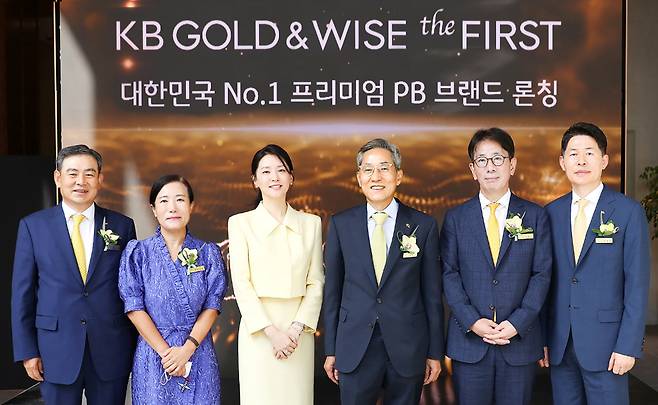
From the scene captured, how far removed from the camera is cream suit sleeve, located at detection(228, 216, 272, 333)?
3.44 m

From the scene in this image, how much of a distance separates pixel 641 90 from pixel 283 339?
22.7 ft

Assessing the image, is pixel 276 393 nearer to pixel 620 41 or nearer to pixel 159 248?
pixel 159 248

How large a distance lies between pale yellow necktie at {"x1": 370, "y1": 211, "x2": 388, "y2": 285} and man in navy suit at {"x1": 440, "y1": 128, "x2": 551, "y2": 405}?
1.02 ft

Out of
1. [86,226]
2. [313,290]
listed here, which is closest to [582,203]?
[313,290]

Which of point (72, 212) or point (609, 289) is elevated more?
point (72, 212)

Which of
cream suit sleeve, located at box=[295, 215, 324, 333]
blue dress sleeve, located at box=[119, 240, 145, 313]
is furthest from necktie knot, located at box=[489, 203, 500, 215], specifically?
blue dress sleeve, located at box=[119, 240, 145, 313]

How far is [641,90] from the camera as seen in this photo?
8.79m

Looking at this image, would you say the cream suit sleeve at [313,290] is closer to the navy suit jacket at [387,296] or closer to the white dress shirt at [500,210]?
the navy suit jacket at [387,296]

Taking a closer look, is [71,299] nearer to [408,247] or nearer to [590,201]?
[408,247]

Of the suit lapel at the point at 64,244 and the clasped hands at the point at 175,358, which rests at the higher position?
the suit lapel at the point at 64,244

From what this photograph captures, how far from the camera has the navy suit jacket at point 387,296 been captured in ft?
11.3

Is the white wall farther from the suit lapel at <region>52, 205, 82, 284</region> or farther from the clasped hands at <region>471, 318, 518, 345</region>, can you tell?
the suit lapel at <region>52, 205, 82, 284</region>

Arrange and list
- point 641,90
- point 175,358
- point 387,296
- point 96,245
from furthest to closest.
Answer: point 641,90 < point 96,245 < point 387,296 < point 175,358

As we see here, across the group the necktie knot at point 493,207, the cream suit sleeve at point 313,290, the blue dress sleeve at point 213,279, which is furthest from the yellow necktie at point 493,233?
the blue dress sleeve at point 213,279
